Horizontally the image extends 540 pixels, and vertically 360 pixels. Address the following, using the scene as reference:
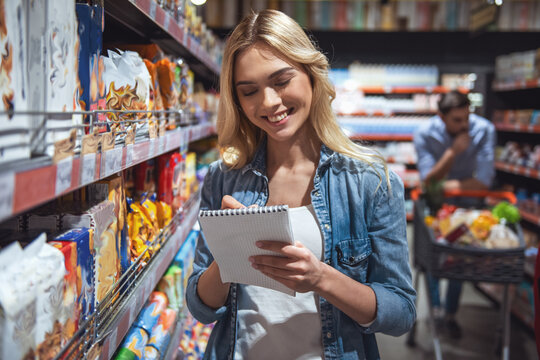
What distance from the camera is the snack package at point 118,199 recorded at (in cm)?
121

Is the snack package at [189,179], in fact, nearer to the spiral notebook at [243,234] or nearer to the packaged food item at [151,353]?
the packaged food item at [151,353]

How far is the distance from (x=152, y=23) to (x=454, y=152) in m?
2.75

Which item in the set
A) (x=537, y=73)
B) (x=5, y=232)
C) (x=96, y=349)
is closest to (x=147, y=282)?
(x=96, y=349)

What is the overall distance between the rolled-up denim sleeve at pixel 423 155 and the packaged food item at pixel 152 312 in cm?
279

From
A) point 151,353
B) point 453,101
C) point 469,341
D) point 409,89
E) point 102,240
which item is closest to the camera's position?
point 102,240

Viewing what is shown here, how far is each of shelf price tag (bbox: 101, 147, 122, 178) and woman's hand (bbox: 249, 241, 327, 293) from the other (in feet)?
1.18

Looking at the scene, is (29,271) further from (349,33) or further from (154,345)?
(349,33)

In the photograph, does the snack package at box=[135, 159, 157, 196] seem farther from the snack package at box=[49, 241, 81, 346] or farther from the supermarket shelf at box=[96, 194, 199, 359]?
the snack package at box=[49, 241, 81, 346]

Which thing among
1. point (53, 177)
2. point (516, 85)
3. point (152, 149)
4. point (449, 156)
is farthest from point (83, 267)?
point (516, 85)

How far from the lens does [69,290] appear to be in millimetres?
901

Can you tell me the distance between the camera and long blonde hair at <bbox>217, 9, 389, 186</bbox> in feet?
4.19

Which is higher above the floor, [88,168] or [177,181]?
[88,168]

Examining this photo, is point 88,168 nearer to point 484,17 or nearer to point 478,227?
point 478,227

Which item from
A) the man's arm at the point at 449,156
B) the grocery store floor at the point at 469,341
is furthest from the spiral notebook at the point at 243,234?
the man's arm at the point at 449,156
